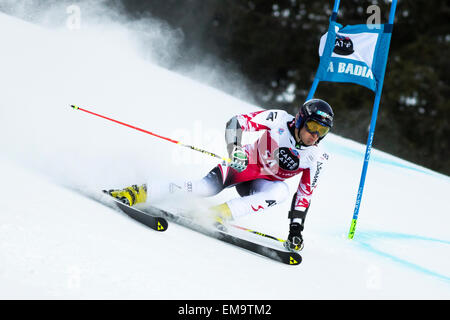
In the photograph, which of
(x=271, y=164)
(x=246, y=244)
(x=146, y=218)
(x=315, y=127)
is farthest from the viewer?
(x=271, y=164)

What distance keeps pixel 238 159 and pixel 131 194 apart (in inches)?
28.5

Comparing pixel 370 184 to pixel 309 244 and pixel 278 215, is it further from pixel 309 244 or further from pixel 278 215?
pixel 309 244

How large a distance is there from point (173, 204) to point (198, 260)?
2.99 feet

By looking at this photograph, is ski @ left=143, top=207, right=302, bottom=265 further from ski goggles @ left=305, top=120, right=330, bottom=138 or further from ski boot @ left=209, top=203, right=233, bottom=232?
ski goggles @ left=305, top=120, right=330, bottom=138

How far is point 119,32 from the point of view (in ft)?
42.6

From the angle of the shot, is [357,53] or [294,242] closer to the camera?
[294,242]

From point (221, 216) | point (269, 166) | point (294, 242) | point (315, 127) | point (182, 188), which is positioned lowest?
point (294, 242)

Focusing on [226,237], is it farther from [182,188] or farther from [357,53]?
[357,53]

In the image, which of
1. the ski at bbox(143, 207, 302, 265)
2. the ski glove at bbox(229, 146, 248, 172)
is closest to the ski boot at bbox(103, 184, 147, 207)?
the ski at bbox(143, 207, 302, 265)

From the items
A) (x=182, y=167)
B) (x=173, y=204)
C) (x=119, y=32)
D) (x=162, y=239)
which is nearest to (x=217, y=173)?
(x=173, y=204)

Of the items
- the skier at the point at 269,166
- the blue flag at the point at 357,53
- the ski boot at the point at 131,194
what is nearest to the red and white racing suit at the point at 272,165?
the skier at the point at 269,166

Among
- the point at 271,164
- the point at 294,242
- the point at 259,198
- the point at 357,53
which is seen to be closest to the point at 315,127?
the point at 271,164

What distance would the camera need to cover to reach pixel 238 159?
354cm

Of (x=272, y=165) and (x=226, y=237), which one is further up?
(x=272, y=165)
